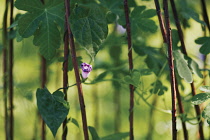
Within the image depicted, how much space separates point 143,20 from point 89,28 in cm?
44

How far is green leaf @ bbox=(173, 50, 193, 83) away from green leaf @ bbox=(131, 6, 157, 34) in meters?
0.20

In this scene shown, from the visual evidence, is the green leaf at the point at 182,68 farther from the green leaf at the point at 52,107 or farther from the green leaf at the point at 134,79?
the green leaf at the point at 52,107

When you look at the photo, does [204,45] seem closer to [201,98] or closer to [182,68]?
[182,68]

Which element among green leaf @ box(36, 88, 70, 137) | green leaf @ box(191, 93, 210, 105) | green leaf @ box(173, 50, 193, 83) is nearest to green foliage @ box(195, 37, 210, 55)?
green leaf @ box(173, 50, 193, 83)

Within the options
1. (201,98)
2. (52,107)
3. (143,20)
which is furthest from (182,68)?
(52,107)

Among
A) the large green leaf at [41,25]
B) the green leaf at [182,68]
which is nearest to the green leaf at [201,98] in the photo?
the green leaf at [182,68]

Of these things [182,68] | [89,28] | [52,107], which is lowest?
[52,107]

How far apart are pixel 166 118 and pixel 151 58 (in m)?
1.92

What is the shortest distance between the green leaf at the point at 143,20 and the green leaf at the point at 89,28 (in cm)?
39

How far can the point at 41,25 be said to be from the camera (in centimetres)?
121

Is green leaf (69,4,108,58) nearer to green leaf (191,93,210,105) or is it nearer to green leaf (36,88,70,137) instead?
green leaf (36,88,70,137)

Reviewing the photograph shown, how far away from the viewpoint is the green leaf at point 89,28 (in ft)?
3.50

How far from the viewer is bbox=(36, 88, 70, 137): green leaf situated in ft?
3.48

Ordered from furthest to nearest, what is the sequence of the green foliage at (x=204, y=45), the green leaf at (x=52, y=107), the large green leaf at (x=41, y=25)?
the green foliage at (x=204, y=45)
the large green leaf at (x=41, y=25)
the green leaf at (x=52, y=107)
